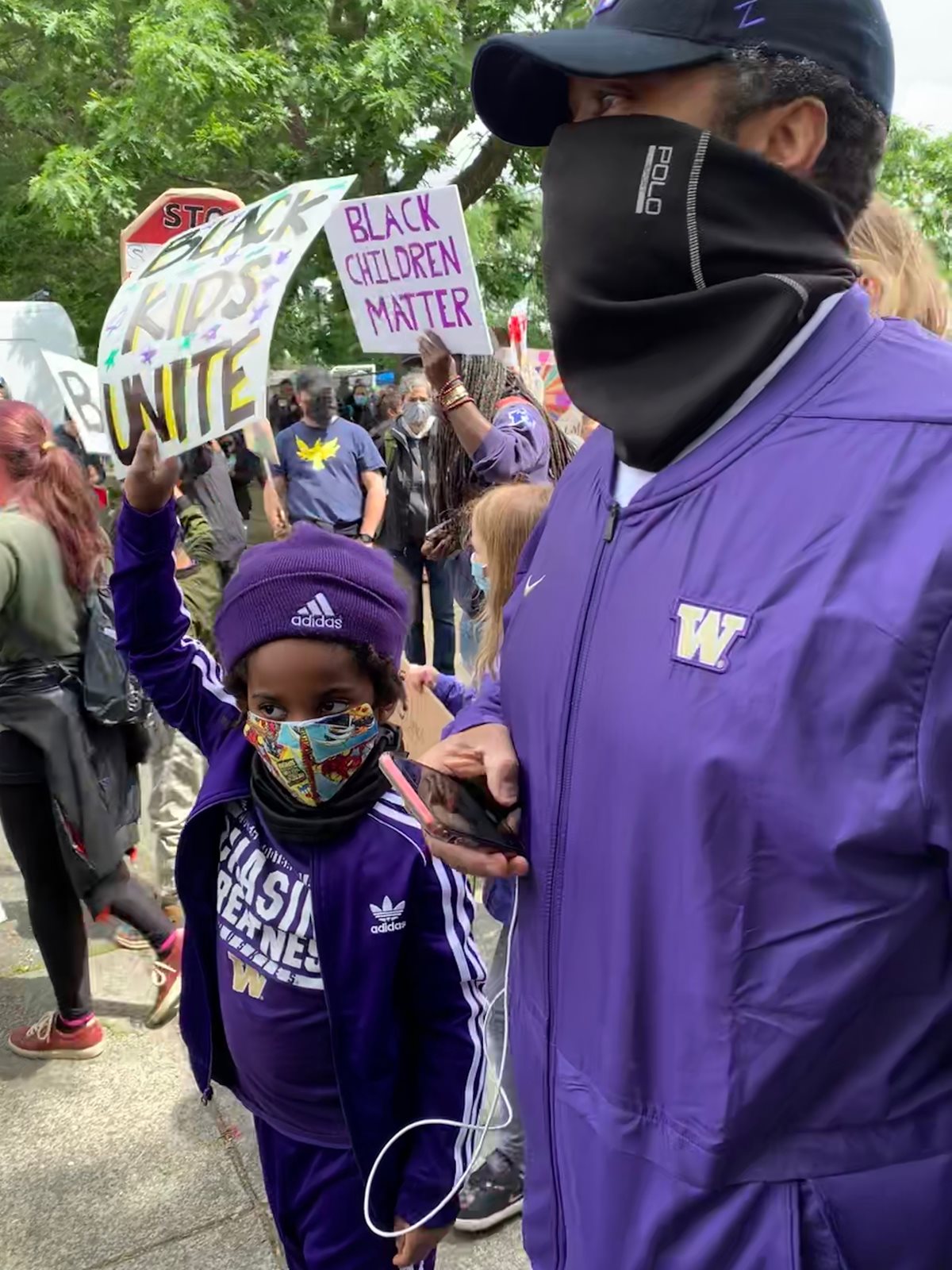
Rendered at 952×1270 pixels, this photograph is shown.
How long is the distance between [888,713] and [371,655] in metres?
1.05

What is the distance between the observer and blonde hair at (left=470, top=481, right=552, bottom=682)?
2604 millimetres

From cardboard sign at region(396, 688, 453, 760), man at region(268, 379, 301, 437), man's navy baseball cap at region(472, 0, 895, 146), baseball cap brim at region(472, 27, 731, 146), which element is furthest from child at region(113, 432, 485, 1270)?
man at region(268, 379, 301, 437)

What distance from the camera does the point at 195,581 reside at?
170 inches

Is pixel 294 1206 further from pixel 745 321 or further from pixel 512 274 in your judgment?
pixel 512 274

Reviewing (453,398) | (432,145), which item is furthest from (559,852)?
(432,145)

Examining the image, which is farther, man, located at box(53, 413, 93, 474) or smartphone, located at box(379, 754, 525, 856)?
man, located at box(53, 413, 93, 474)

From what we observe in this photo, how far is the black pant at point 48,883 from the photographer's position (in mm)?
3023

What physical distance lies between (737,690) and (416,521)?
5.51 meters

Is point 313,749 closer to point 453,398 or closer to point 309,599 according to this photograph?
point 309,599

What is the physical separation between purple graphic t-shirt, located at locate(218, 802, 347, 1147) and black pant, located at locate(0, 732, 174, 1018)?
1518 mm

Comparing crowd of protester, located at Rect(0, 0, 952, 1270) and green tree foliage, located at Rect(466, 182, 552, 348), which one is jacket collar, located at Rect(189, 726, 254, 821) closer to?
crowd of protester, located at Rect(0, 0, 952, 1270)

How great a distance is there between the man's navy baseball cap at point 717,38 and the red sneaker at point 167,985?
2938 millimetres

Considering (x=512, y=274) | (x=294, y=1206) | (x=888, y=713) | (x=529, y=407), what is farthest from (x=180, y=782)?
(x=512, y=274)

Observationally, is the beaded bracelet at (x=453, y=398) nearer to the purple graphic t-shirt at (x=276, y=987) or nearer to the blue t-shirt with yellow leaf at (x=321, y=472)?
the purple graphic t-shirt at (x=276, y=987)
